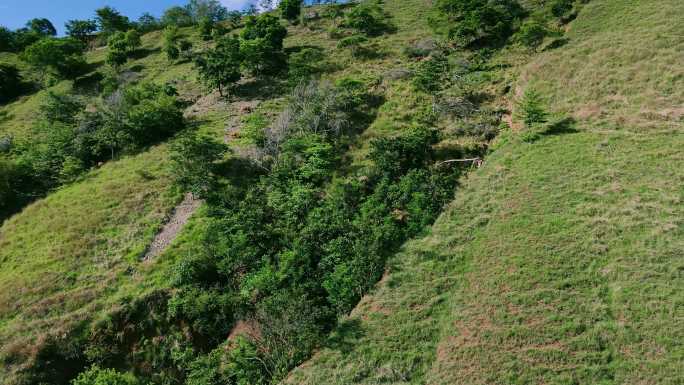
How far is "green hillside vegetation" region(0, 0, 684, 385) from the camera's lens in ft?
64.0

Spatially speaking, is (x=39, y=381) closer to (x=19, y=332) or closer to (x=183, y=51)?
(x=19, y=332)

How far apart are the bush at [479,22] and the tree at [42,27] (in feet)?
290

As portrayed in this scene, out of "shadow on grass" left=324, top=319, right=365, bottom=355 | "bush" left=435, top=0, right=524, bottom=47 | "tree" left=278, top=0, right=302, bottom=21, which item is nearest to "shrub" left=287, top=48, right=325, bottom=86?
"bush" left=435, top=0, right=524, bottom=47

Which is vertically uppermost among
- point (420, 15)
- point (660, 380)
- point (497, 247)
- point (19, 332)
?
point (420, 15)

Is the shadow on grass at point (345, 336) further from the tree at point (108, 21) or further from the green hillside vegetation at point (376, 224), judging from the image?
the tree at point (108, 21)

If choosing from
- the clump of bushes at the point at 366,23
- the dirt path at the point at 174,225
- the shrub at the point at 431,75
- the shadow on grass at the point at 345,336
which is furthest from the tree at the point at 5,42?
the shadow on grass at the point at 345,336

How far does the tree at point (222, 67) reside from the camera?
162ft

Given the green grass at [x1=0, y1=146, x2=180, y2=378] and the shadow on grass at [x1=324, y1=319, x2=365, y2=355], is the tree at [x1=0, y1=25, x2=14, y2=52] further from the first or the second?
the shadow on grass at [x1=324, y1=319, x2=365, y2=355]

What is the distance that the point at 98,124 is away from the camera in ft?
140

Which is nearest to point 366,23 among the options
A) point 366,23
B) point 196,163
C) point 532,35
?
point 366,23

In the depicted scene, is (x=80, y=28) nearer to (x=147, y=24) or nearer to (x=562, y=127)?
(x=147, y=24)

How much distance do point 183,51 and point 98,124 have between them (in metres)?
30.0

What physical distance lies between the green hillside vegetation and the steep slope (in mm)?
112

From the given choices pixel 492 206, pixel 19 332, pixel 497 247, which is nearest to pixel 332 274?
pixel 497 247
